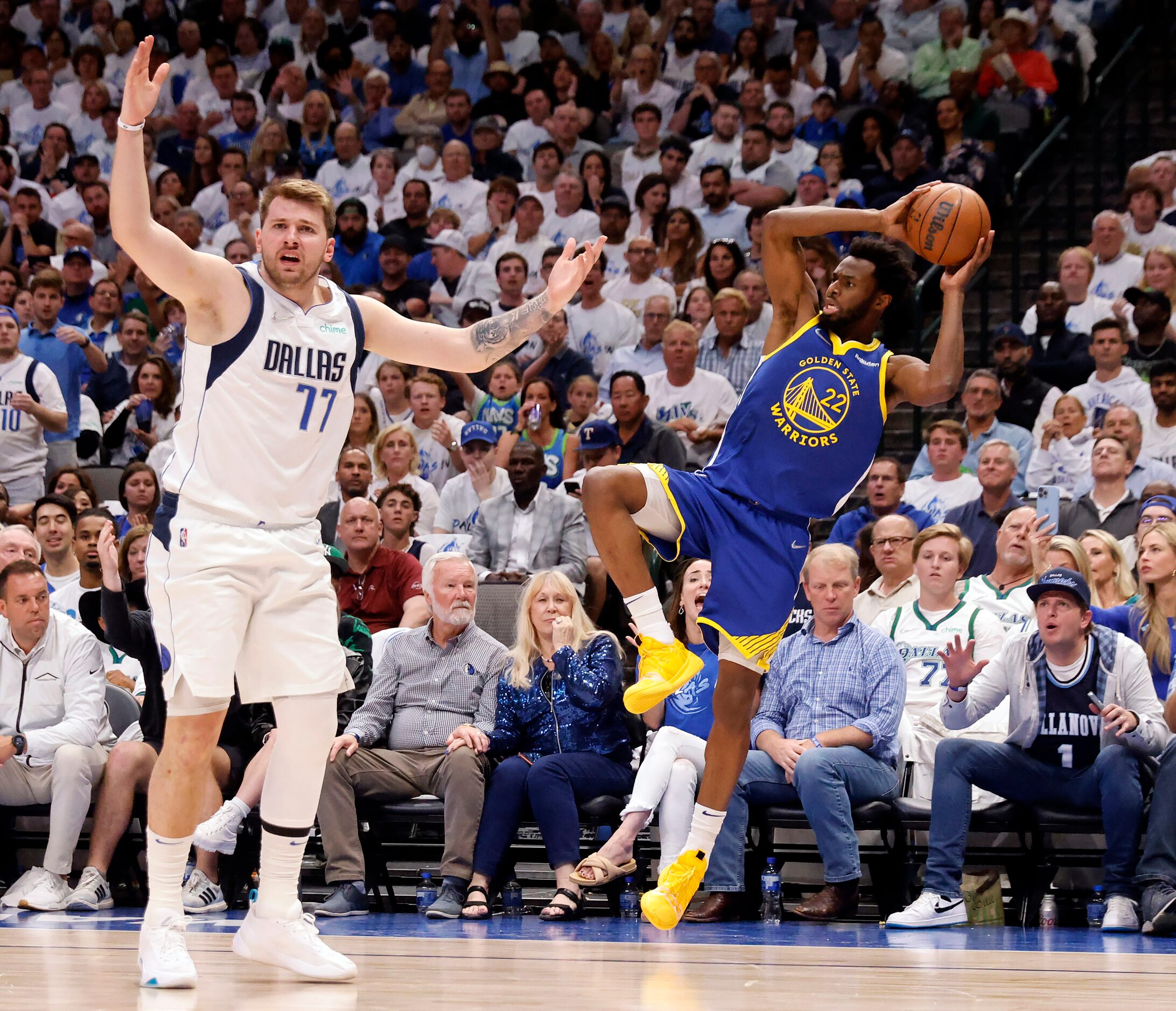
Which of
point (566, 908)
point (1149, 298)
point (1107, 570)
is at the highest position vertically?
point (1149, 298)

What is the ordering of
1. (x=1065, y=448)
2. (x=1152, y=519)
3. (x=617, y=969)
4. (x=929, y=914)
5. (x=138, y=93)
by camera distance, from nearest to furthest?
(x=138, y=93), (x=617, y=969), (x=929, y=914), (x=1152, y=519), (x=1065, y=448)

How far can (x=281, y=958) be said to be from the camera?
4391 mm

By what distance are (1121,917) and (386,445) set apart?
5574 millimetres

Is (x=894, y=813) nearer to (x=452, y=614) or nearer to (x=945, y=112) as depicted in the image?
(x=452, y=614)

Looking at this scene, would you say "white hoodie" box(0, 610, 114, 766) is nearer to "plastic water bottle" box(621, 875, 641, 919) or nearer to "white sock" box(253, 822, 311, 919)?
"plastic water bottle" box(621, 875, 641, 919)

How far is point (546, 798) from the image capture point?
22.9ft

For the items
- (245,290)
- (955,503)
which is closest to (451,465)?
(955,503)

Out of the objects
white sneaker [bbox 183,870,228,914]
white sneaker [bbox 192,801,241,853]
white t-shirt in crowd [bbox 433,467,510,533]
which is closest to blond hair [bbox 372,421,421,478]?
white t-shirt in crowd [bbox 433,467,510,533]

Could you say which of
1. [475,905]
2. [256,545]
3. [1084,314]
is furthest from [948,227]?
[1084,314]

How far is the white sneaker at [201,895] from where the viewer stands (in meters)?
7.03

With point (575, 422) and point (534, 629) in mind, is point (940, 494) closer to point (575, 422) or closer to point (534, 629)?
point (575, 422)

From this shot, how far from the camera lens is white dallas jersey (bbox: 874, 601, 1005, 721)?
7.65 metres

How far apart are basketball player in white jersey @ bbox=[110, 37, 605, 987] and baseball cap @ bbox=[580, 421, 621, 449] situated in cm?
424

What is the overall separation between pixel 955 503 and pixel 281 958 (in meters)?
5.81
